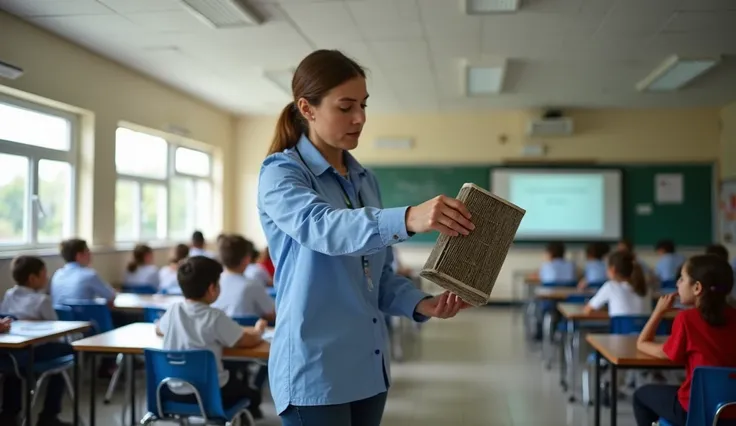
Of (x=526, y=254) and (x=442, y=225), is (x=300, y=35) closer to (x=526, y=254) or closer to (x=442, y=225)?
(x=442, y=225)

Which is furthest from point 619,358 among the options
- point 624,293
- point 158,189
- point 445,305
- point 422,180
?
point 422,180

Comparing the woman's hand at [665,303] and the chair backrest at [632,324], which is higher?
the woman's hand at [665,303]

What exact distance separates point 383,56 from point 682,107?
513 centimetres

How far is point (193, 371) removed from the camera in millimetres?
2645

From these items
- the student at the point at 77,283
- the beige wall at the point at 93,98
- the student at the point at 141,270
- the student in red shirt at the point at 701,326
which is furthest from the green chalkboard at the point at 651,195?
the student in red shirt at the point at 701,326

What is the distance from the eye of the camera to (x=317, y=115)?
4.12ft

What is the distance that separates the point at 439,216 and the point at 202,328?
2040 mm

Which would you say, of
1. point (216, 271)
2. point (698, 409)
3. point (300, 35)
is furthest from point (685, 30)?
point (216, 271)

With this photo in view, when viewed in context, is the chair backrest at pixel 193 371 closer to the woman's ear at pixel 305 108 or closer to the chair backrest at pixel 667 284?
the woman's ear at pixel 305 108

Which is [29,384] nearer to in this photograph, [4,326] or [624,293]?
[4,326]

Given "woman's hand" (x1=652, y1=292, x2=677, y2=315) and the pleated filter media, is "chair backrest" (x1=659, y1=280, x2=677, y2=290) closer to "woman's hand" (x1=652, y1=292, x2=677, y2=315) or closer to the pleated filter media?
"woman's hand" (x1=652, y1=292, x2=677, y2=315)

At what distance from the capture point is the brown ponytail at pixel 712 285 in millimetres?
2535

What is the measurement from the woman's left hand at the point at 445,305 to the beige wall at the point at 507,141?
26.4 feet

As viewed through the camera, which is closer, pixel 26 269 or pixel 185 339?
pixel 185 339
